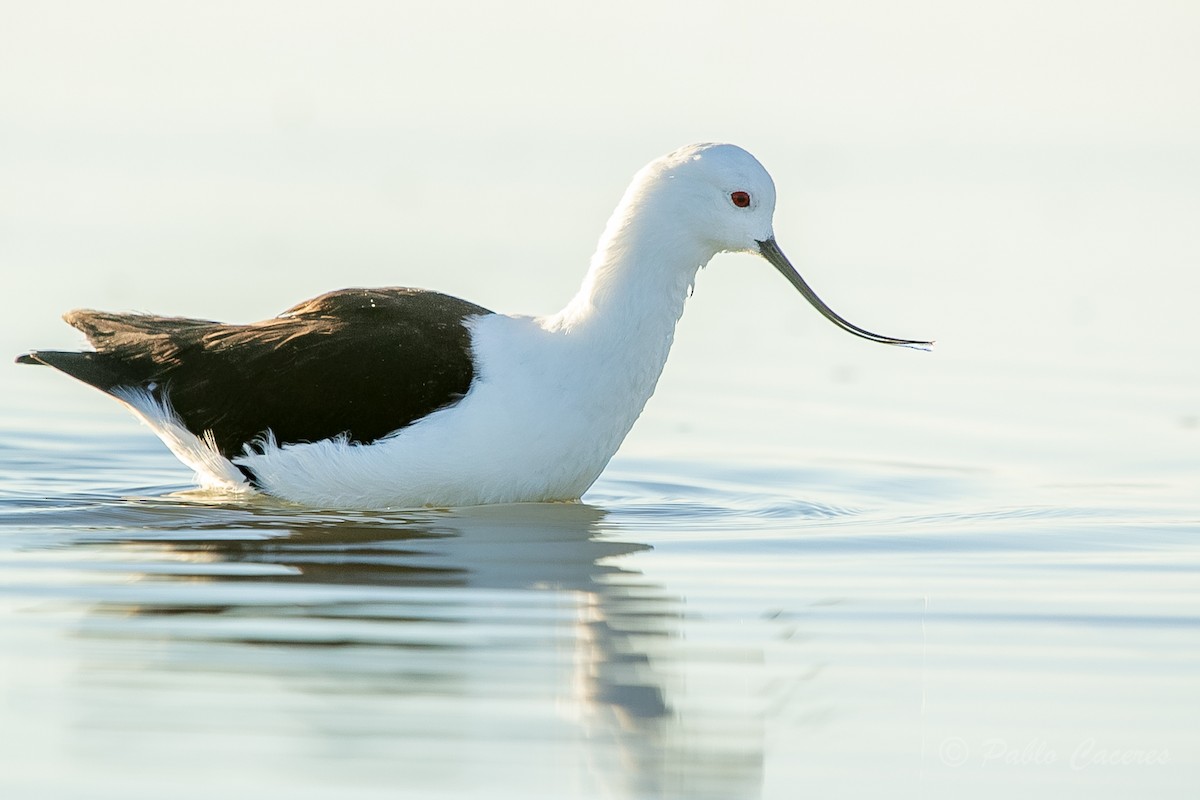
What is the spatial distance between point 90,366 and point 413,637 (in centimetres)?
348

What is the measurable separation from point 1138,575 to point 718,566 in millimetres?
1424

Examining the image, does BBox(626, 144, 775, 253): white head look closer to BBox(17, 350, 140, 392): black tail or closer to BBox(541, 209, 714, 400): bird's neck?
BBox(541, 209, 714, 400): bird's neck

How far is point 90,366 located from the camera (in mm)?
9008

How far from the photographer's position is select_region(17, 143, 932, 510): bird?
804cm

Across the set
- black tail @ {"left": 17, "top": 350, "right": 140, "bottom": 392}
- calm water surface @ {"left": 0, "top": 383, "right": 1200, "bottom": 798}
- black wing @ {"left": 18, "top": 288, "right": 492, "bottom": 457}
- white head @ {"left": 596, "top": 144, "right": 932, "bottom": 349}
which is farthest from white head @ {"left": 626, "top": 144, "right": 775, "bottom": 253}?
black tail @ {"left": 17, "top": 350, "right": 140, "bottom": 392}

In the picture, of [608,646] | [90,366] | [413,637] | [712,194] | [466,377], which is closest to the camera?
[413,637]

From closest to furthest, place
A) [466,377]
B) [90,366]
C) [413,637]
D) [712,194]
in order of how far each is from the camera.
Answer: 1. [413,637]
2. [466,377]
3. [712,194]
4. [90,366]

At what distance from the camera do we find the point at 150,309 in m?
12.0

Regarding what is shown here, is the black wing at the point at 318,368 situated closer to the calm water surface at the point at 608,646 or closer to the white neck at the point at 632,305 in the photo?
the calm water surface at the point at 608,646

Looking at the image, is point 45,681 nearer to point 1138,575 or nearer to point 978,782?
point 978,782

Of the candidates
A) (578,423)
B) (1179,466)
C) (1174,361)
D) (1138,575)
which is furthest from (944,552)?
(1174,361)

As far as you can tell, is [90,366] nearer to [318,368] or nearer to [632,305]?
[318,368]

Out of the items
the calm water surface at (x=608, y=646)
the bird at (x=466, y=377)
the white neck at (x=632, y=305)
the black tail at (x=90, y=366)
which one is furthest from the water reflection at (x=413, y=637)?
the black tail at (x=90, y=366)

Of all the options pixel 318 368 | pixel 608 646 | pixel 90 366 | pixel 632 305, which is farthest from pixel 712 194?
pixel 90 366
